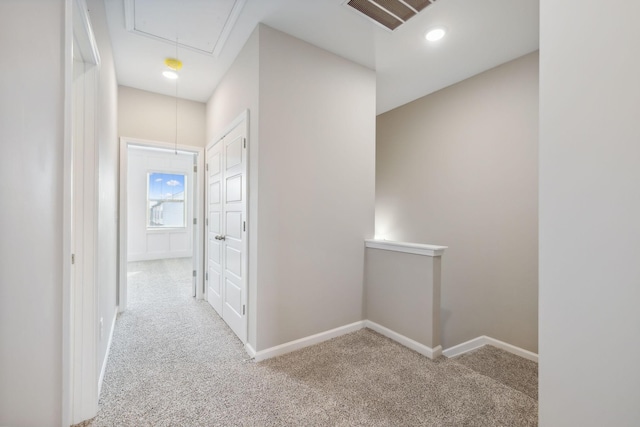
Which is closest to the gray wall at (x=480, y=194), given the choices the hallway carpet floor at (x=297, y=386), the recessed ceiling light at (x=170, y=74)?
the hallway carpet floor at (x=297, y=386)

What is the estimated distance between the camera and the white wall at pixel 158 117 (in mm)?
3363

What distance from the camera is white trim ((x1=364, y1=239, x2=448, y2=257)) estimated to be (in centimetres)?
227

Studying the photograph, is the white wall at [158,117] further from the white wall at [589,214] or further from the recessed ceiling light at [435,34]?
the white wall at [589,214]

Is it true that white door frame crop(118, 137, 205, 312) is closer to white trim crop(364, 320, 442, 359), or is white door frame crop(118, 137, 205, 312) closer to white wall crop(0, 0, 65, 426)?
white trim crop(364, 320, 442, 359)

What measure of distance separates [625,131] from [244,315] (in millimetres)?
2545

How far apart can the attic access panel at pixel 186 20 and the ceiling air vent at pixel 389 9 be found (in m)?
0.90

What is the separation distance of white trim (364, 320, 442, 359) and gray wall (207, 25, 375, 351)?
0.61 ft

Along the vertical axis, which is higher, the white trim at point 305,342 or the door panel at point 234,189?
the door panel at point 234,189

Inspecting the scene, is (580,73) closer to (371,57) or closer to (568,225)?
(568,225)

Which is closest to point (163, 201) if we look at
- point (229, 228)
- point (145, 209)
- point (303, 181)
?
point (145, 209)

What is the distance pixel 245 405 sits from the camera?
66.8 inches

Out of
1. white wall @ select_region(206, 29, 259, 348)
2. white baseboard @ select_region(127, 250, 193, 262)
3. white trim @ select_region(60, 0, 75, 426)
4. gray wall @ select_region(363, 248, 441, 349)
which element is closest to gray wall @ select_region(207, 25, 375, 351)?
white wall @ select_region(206, 29, 259, 348)

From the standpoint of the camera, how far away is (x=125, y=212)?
336cm

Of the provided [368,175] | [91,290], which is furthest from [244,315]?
[368,175]
